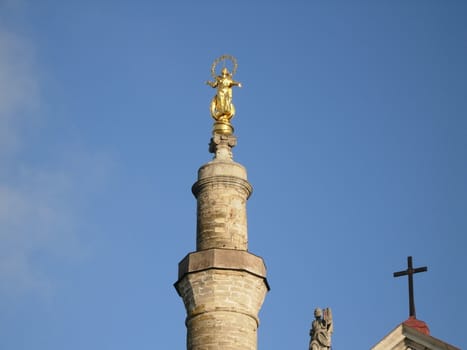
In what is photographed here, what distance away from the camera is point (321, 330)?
2833 centimetres

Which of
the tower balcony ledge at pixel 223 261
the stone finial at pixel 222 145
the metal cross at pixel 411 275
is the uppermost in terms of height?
the stone finial at pixel 222 145

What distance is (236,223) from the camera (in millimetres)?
28516

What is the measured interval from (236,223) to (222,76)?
4.26m

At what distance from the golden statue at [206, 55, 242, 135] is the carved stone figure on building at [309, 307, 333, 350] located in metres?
4.95

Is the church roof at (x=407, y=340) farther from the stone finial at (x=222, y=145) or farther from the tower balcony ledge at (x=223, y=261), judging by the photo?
the stone finial at (x=222, y=145)

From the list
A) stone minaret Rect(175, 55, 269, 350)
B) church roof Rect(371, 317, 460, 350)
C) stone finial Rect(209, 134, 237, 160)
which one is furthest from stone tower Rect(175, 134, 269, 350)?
church roof Rect(371, 317, 460, 350)

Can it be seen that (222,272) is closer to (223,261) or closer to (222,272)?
(222,272)

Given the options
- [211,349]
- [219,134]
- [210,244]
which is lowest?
[211,349]

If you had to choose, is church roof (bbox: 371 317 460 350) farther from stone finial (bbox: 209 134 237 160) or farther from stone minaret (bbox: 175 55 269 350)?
stone finial (bbox: 209 134 237 160)

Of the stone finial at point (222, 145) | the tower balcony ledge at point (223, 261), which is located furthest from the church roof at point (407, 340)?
the stone finial at point (222, 145)

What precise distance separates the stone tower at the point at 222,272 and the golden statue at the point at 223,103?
1492 millimetres

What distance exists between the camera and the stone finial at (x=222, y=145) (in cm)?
3016

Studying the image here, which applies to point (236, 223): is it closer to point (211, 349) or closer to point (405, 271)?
point (211, 349)

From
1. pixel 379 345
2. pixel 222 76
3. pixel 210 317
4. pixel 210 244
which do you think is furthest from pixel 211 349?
pixel 222 76
